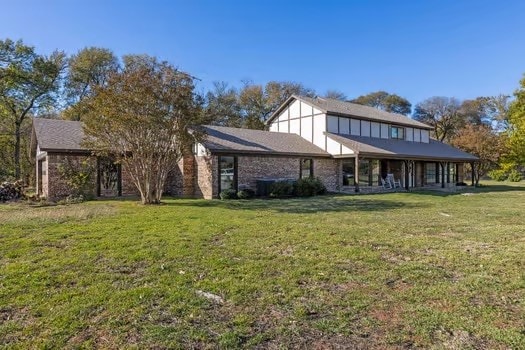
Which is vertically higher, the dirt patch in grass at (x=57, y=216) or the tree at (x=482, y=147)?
the tree at (x=482, y=147)

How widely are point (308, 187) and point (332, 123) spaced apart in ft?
21.0

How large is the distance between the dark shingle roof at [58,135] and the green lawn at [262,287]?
29.5 ft

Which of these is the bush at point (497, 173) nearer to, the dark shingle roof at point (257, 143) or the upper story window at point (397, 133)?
the upper story window at point (397, 133)

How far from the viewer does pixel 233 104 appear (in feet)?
130

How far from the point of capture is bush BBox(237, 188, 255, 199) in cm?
1790

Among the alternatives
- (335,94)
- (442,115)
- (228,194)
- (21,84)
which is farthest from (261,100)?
(442,115)

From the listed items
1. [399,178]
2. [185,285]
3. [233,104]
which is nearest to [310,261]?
[185,285]

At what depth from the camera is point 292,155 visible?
2078 centimetres

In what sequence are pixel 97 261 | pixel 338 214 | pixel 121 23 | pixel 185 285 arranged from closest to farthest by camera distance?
pixel 185 285 → pixel 97 261 → pixel 338 214 → pixel 121 23

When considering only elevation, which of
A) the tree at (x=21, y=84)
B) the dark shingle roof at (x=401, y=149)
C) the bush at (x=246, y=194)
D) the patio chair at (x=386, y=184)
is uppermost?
the tree at (x=21, y=84)

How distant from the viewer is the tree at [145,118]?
13.5 meters

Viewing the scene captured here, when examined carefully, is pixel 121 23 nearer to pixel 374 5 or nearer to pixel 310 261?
pixel 374 5

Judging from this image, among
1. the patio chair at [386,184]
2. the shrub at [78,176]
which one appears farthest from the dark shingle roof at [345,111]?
the shrub at [78,176]

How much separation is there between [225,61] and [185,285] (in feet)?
80.3
